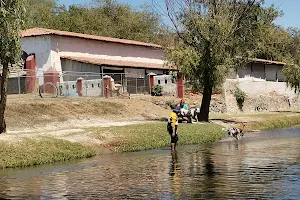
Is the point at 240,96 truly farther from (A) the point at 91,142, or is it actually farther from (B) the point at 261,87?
(A) the point at 91,142

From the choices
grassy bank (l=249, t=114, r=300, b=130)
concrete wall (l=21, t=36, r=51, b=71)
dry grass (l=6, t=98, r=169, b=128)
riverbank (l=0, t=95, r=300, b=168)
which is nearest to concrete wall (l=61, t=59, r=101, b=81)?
concrete wall (l=21, t=36, r=51, b=71)

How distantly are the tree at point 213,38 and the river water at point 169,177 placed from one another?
1331 centimetres

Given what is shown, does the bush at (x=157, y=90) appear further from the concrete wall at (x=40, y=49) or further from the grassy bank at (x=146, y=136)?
the grassy bank at (x=146, y=136)

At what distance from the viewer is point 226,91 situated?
173 feet

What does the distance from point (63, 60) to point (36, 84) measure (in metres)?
8.76

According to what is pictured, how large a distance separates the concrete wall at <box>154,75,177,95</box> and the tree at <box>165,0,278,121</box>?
11820mm

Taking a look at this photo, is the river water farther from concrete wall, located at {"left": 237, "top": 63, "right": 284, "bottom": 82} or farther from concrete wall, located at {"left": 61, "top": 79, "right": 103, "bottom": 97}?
concrete wall, located at {"left": 237, "top": 63, "right": 284, "bottom": 82}

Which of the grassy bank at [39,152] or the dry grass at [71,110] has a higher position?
the dry grass at [71,110]

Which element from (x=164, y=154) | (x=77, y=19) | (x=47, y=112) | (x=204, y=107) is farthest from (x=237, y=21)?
(x=77, y=19)

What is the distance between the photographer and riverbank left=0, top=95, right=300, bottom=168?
21.9 m

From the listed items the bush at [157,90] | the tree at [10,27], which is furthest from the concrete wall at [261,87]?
the tree at [10,27]

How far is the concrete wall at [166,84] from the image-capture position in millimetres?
49938

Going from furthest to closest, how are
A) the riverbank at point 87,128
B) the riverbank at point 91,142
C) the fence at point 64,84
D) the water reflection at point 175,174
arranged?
the fence at point 64,84, the riverbank at point 87,128, the riverbank at point 91,142, the water reflection at point 175,174

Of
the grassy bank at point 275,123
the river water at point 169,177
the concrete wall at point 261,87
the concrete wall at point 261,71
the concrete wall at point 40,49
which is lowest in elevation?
the grassy bank at point 275,123
